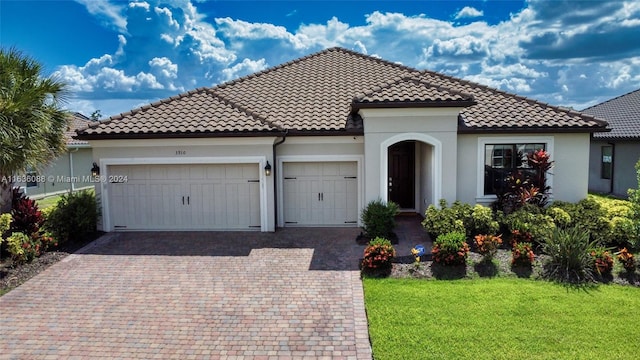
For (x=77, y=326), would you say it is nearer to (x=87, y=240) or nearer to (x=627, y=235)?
(x=87, y=240)

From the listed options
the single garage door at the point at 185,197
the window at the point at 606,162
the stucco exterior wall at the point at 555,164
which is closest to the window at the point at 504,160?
the stucco exterior wall at the point at 555,164

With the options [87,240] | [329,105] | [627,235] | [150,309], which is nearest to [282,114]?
[329,105]

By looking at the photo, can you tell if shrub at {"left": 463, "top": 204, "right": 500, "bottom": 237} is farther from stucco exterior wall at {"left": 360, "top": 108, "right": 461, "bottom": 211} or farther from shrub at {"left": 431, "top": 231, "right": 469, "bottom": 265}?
shrub at {"left": 431, "top": 231, "right": 469, "bottom": 265}

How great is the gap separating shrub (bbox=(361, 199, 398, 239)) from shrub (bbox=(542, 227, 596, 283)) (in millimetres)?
3965

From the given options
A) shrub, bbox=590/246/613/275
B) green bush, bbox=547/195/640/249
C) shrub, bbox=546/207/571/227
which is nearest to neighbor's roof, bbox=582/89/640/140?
green bush, bbox=547/195/640/249

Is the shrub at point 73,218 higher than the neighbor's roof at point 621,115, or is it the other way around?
the neighbor's roof at point 621,115

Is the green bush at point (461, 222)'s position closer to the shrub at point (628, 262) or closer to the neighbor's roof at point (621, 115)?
the shrub at point (628, 262)

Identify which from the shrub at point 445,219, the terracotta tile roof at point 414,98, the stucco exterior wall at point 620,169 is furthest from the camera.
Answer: the stucco exterior wall at point 620,169

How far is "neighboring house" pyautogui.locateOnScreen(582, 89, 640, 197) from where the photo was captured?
66.3 ft

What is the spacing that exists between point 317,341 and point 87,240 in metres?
9.06

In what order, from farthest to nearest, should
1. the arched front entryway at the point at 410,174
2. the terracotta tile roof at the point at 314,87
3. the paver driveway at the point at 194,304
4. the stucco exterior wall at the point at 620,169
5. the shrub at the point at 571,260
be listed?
the stucco exterior wall at the point at 620,169
the terracotta tile roof at the point at 314,87
the arched front entryway at the point at 410,174
the shrub at the point at 571,260
the paver driveway at the point at 194,304

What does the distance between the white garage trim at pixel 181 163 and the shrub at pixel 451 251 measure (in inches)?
224

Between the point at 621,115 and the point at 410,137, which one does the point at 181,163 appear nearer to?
the point at 410,137

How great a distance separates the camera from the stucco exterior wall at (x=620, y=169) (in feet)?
66.0
